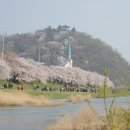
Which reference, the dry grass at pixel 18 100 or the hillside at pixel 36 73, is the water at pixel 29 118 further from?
the hillside at pixel 36 73

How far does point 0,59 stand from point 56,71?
14978 millimetres

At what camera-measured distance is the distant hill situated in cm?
12600

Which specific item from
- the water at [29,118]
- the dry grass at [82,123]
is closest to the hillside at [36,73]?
the water at [29,118]

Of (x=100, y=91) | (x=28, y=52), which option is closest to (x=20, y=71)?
(x=100, y=91)

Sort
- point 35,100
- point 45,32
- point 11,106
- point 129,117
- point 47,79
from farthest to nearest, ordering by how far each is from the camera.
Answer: point 45,32
point 47,79
point 35,100
point 11,106
point 129,117

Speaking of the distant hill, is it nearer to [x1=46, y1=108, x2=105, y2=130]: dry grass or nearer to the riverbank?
the riverbank

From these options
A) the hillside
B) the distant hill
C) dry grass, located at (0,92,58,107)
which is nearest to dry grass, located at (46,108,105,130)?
dry grass, located at (0,92,58,107)

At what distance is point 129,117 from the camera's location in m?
6.52

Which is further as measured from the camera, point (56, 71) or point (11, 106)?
point (56, 71)

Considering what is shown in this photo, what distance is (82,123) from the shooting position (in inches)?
677

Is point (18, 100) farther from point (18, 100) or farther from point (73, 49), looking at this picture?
point (73, 49)

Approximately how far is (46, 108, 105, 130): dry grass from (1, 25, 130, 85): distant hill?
92.8 m

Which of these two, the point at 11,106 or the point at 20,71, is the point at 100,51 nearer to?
the point at 20,71

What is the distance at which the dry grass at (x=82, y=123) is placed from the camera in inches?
654
